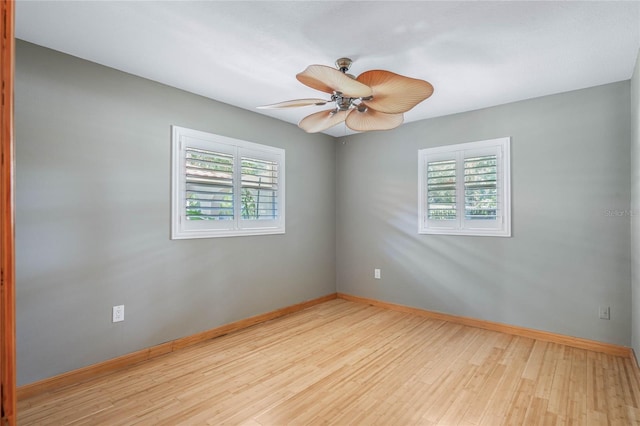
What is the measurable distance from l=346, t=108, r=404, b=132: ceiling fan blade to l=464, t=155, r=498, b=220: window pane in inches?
60.6

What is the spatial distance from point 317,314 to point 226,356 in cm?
149

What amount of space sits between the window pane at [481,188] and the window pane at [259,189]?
2297 millimetres

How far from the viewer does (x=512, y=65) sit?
105 inches

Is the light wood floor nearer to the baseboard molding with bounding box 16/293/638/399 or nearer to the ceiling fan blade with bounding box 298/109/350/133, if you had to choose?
the baseboard molding with bounding box 16/293/638/399

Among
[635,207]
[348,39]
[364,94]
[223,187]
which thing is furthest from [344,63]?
[635,207]

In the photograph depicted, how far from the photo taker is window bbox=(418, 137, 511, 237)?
3.57 metres

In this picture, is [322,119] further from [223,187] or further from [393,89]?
[223,187]

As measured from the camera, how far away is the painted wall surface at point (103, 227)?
2301 mm

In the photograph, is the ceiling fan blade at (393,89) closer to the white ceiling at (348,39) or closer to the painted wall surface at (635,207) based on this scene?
the white ceiling at (348,39)

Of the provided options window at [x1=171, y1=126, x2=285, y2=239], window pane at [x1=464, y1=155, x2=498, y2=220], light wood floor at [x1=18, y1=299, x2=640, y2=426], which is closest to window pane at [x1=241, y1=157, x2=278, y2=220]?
window at [x1=171, y1=126, x2=285, y2=239]

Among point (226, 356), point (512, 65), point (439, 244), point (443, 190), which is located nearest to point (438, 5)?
point (512, 65)

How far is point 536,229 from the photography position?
3.38m

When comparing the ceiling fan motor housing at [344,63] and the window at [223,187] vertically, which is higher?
the ceiling fan motor housing at [344,63]

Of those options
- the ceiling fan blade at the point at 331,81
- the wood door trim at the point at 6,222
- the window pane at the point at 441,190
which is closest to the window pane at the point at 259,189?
the ceiling fan blade at the point at 331,81
